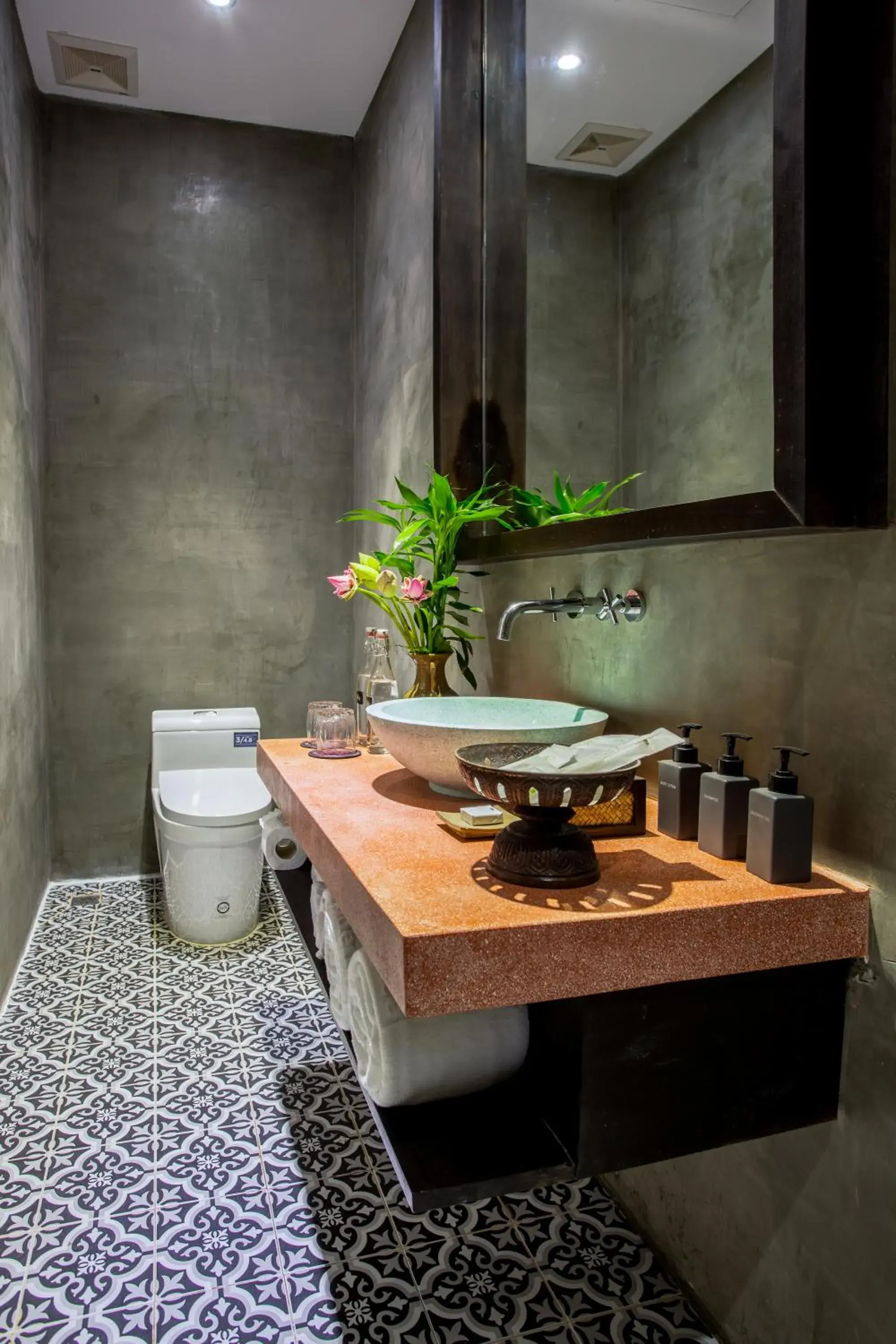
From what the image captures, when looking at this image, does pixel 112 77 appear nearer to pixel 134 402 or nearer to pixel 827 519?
pixel 134 402

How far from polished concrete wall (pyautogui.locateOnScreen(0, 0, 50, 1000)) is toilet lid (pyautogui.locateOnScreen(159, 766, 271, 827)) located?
450 millimetres

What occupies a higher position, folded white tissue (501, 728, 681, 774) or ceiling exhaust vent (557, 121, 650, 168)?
ceiling exhaust vent (557, 121, 650, 168)

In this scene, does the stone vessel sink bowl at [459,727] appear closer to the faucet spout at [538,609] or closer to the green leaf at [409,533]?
the faucet spout at [538,609]

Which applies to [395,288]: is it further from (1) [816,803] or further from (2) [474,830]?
(1) [816,803]

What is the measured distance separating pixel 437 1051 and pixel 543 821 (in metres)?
0.33

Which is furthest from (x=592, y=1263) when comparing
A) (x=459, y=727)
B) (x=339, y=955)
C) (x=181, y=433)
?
(x=181, y=433)

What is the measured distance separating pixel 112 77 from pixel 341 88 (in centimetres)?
78

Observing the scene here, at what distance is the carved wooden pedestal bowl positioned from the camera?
3.32 ft

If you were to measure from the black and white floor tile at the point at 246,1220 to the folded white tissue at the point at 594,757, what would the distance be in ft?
2.75

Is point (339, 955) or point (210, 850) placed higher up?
point (339, 955)

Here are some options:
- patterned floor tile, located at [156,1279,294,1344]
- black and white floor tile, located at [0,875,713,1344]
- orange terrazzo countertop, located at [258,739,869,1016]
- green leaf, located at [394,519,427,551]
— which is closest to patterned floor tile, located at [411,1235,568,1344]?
black and white floor tile, located at [0,875,713,1344]

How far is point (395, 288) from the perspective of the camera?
3.00 metres

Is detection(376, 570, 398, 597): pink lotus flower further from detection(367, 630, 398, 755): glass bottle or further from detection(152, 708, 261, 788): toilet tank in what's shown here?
detection(152, 708, 261, 788): toilet tank

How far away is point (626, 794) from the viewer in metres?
1.27
